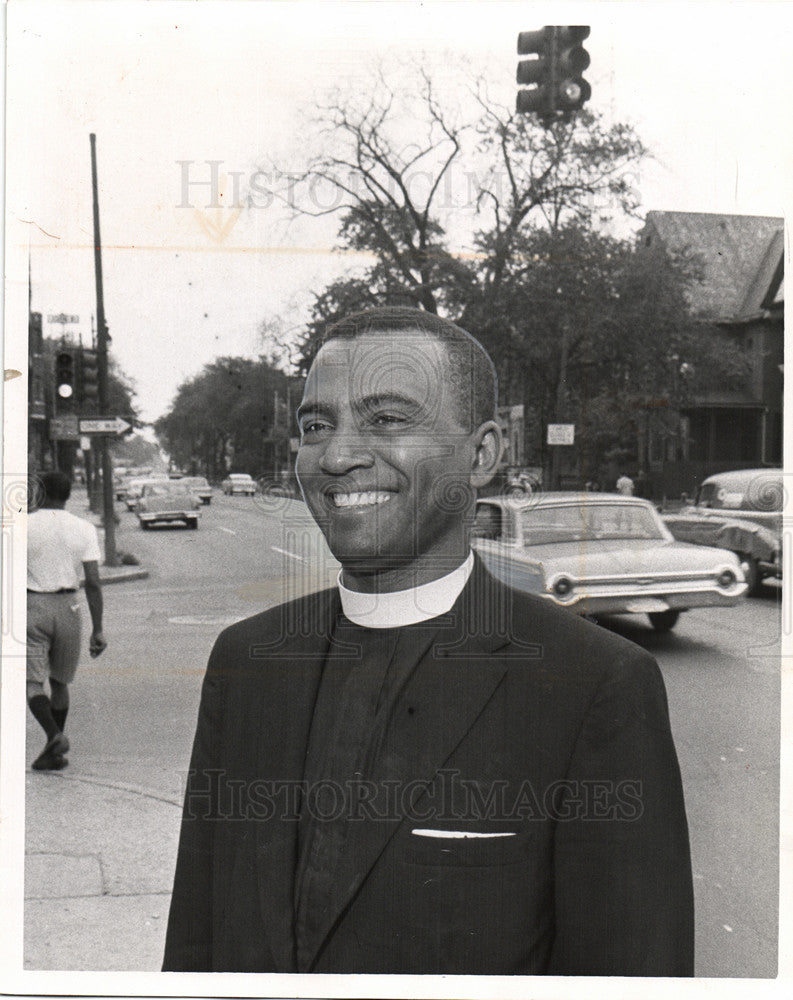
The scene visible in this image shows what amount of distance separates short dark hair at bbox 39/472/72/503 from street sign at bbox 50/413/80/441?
4.0 inches

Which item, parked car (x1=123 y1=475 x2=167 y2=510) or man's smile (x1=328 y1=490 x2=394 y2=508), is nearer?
man's smile (x1=328 y1=490 x2=394 y2=508)

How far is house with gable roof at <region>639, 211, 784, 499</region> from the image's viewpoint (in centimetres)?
237

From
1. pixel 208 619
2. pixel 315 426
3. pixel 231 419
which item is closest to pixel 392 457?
pixel 315 426

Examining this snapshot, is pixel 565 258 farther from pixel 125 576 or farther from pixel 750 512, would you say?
pixel 125 576

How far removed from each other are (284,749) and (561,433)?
110 cm

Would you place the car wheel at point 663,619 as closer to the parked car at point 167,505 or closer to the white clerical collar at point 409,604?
Result: the white clerical collar at point 409,604

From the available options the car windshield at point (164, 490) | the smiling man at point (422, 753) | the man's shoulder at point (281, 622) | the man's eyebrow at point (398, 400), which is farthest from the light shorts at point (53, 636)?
the man's eyebrow at point (398, 400)

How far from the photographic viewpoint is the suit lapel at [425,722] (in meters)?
1.91

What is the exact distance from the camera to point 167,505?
2.56m

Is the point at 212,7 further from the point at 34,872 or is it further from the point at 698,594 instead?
the point at 34,872

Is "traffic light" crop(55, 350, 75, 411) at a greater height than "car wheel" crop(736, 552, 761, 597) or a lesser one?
greater

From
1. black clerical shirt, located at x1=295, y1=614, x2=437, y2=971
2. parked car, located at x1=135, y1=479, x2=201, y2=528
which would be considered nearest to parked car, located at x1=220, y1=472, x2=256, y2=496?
parked car, located at x1=135, y1=479, x2=201, y2=528

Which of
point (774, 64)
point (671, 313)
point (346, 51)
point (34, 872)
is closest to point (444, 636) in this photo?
point (671, 313)

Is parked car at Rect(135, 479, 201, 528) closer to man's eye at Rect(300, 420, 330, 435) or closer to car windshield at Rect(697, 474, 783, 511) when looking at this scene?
man's eye at Rect(300, 420, 330, 435)
